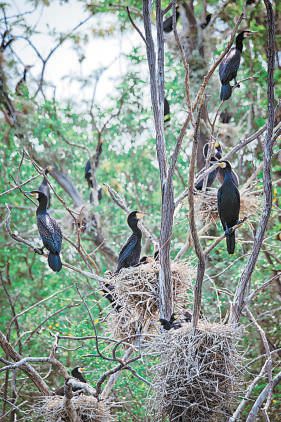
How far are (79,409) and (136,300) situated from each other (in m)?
0.91

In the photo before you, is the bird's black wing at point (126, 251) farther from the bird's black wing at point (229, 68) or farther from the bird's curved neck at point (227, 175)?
the bird's black wing at point (229, 68)

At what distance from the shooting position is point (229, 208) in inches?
199

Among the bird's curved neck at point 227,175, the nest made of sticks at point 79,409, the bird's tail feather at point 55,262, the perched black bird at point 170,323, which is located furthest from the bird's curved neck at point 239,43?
the nest made of sticks at point 79,409

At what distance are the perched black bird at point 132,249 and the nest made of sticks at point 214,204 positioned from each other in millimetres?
590

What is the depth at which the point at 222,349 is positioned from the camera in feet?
14.4

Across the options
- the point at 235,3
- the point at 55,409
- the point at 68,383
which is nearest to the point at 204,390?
the point at 68,383

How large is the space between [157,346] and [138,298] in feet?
2.37

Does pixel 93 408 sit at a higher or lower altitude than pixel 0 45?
lower

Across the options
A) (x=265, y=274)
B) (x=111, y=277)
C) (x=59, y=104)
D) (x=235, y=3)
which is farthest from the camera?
(x=59, y=104)

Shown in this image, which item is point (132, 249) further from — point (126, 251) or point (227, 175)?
point (227, 175)

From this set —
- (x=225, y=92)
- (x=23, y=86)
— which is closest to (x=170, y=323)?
(x=225, y=92)

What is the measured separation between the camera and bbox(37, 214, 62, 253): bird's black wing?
5.77 metres

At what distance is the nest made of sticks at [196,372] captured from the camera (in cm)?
435

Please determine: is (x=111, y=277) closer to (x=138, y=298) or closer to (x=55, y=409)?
(x=138, y=298)
